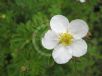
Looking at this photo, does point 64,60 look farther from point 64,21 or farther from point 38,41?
point 38,41

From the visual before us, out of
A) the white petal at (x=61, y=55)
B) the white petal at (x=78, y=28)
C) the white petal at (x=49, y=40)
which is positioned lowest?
the white petal at (x=61, y=55)

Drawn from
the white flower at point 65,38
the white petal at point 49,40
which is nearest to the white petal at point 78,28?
the white flower at point 65,38

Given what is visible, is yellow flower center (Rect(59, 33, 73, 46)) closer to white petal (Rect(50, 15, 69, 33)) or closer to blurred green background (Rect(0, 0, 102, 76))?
white petal (Rect(50, 15, 69, 33))

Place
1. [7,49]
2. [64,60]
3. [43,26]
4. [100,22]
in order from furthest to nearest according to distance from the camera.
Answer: [100,22] < [7,49] < [43,26] < [64,60]

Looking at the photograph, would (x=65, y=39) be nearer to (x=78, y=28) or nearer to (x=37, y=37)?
(x=78, y=28)

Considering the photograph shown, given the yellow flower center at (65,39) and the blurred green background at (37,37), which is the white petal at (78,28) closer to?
the yellow flower center at (65,39)

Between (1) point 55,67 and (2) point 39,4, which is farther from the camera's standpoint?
(2) point 39,4

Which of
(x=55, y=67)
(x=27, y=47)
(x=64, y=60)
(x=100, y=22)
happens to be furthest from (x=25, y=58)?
(x=100, y=22)

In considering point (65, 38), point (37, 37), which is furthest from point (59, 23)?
point (37, 37)
